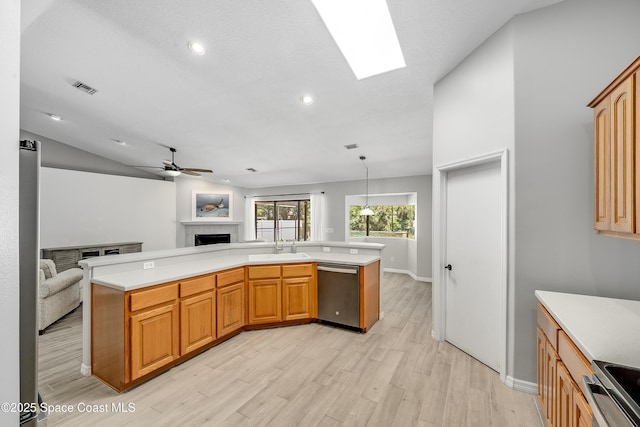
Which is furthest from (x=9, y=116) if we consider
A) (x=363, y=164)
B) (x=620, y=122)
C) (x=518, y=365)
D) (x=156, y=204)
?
(x=156, y=204)

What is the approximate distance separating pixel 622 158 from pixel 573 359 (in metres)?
1.11

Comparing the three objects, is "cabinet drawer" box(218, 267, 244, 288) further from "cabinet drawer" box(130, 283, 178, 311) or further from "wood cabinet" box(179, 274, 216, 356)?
"cabinet drawer" box(130, 283, 178, 311)

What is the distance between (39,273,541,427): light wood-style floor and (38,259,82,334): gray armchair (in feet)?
1.12

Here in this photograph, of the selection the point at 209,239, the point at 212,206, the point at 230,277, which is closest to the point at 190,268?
the point at 230,277

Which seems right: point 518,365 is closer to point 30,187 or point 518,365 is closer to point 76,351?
point 30,187

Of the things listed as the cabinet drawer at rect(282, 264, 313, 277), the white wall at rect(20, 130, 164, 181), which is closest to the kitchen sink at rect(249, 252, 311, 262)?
the cabinet drawer at rect(282, 264, 313, 277)

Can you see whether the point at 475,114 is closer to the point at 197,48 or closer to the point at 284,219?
the point at 197,48

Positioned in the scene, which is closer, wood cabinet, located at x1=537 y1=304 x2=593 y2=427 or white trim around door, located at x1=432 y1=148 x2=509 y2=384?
wood cabinet, located at x1=537 y1=304 x2=593 y2=427

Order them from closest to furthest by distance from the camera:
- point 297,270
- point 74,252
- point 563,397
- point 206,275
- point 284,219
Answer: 1. point 563,397
2. point 206,275
3. point 297,270
4. point 74,252
5. point 284,219

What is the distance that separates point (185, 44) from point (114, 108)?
89.6 inches

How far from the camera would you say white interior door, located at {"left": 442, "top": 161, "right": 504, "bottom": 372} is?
247 centimetres

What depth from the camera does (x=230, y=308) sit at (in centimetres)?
307

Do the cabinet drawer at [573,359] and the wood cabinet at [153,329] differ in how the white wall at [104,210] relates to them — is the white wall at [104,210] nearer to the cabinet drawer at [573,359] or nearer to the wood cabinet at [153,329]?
the wood cabinet at [153,329]

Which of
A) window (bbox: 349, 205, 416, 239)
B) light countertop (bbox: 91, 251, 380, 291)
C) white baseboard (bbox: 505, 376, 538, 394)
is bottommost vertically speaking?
white baseboard (bbox: 505, 376, 538, 394)
